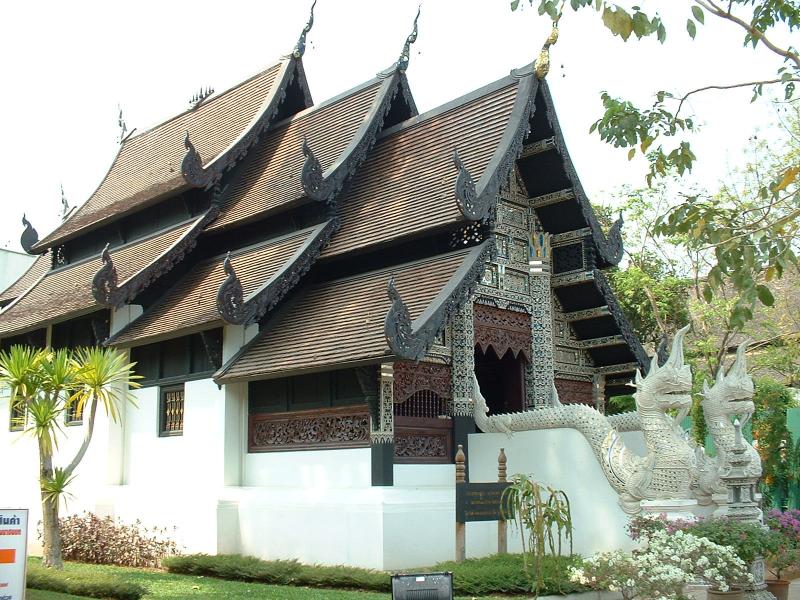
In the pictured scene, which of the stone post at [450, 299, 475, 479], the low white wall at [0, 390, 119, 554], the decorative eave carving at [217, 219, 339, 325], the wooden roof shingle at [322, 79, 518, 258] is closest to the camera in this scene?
the decorative eave carving at [217, 219, 339, 325]

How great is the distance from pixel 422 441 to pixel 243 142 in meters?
6.68

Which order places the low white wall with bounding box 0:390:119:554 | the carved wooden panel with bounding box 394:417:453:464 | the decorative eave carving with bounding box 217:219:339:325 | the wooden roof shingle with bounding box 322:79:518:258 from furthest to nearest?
the low white wall with bounding box 0:390:119:554 → the wooden roof shingle with bounding box 322:79:518:258 → the decorative eave carving with bounding box 217:219:339:325 → the carved wooden panel with bounding box 394:417:453:464

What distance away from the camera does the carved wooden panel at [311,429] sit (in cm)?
1184

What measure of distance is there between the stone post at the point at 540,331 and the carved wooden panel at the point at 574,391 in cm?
69

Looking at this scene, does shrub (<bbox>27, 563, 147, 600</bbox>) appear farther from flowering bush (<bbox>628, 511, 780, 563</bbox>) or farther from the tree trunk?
flowering bush (<bbox>628, 511, 780, 563</bbox>)

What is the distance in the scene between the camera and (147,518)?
13.9m

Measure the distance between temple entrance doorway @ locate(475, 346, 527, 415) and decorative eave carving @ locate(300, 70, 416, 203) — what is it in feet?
10.5

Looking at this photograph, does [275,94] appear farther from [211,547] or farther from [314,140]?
[211,547]

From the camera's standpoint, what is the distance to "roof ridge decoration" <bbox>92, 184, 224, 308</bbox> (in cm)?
1426

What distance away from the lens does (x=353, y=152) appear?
14195 millimetres

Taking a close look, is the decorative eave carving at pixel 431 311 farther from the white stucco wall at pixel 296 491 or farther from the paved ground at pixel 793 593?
the paved ground at pixel 793 593

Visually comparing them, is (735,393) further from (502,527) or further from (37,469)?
(37,469)

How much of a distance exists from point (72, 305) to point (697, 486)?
10239mm

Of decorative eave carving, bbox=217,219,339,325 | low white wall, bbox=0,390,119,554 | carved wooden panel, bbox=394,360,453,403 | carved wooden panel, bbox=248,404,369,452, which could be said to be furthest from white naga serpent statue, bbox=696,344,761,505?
low white wall, bbox=0,390,119,554
